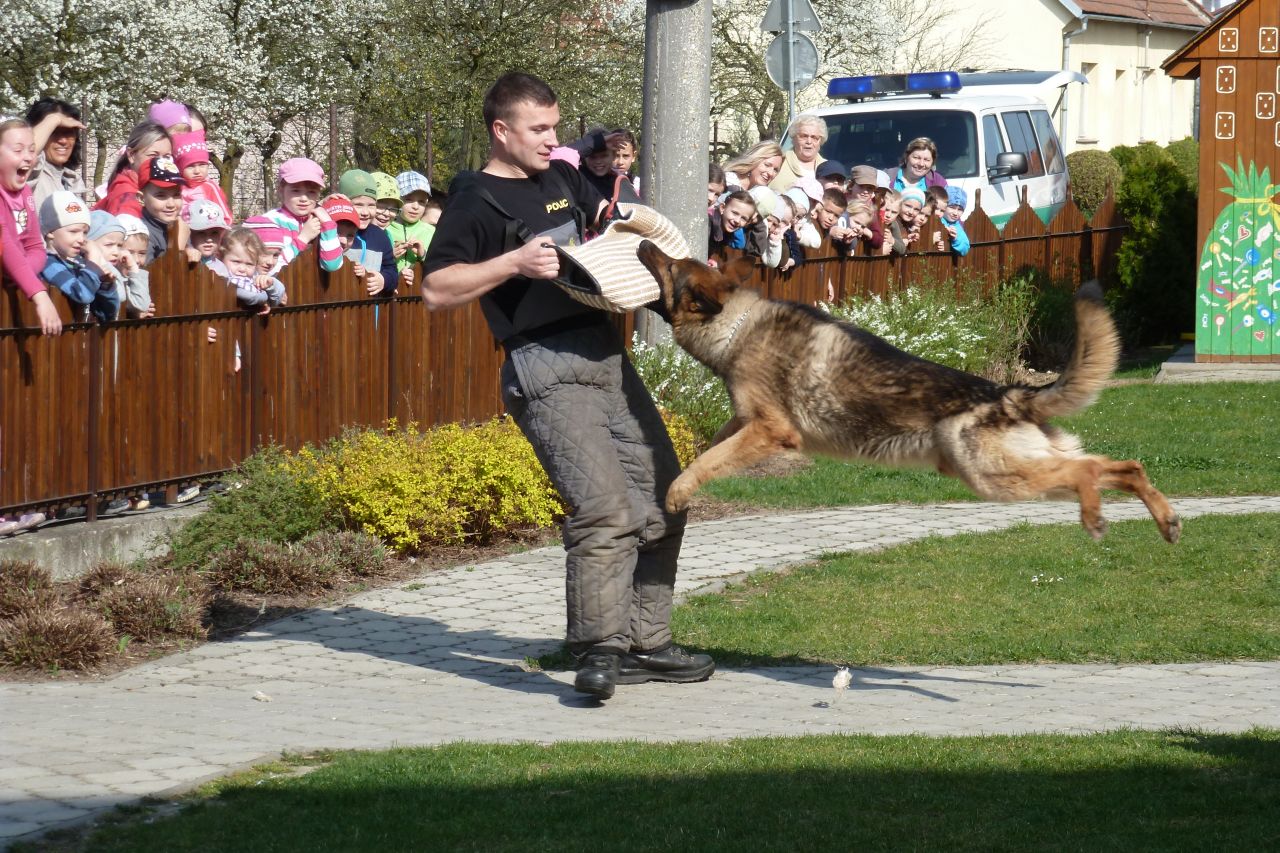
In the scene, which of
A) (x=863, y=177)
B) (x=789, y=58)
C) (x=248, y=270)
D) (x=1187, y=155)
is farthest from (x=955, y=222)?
(x=1187, y=155)

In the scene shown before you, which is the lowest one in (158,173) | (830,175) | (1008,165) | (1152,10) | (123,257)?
(123,257)

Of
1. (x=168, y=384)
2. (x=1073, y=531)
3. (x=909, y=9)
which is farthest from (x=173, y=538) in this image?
(x=909, y=9)

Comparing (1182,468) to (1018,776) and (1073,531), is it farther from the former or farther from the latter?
(1018,776)

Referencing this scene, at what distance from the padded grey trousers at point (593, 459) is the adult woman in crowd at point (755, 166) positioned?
7378 mm

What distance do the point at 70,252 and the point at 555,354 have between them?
365 centimetres

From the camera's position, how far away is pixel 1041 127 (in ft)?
65.1

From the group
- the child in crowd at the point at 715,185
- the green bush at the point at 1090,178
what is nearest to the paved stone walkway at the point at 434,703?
the child in crowd at the point at 715,185

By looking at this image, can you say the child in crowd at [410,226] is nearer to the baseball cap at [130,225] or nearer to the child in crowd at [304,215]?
the child in crowd at [304,215]

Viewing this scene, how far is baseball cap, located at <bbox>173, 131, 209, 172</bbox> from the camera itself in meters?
10.0

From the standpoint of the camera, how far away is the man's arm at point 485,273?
5.91 metres

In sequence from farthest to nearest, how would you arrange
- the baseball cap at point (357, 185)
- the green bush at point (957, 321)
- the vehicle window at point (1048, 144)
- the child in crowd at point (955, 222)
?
the vehicle window at point (1048, 144)
the child in crowd at point (955, 222)
the green bush at point (957, 321)
the baseball cap at point (357, 185)

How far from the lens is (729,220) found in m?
→ 12.9

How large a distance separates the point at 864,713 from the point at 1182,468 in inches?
246

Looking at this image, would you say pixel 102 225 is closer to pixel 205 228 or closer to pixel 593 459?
pixel 205 228
